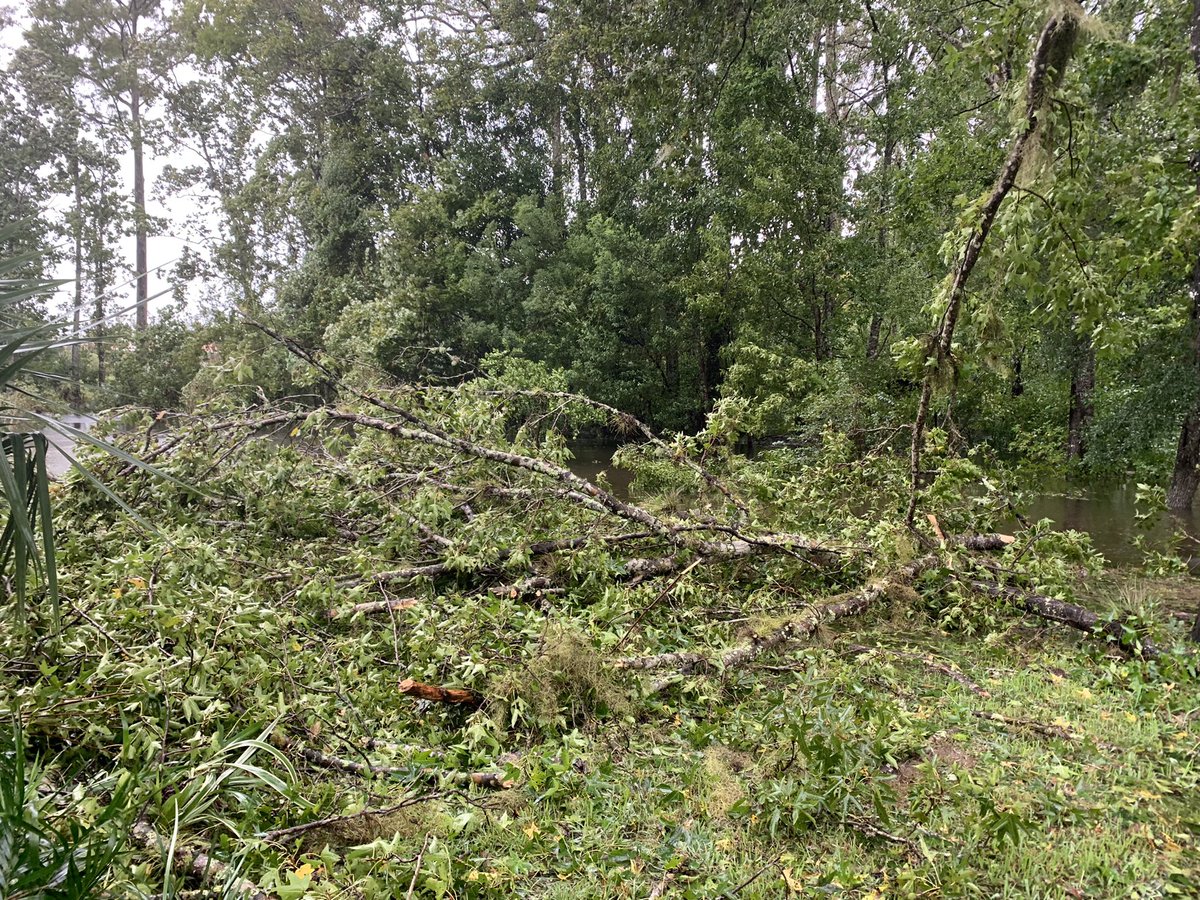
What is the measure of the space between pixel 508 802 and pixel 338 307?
20.2m

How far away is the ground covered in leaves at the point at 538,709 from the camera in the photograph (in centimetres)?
225

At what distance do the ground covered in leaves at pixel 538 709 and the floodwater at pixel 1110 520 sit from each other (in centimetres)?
226

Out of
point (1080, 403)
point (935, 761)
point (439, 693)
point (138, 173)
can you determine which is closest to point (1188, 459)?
point (1080, 403)

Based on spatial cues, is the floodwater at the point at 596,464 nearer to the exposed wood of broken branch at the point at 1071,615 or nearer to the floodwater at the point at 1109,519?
the floodwater at the point at 1109,519

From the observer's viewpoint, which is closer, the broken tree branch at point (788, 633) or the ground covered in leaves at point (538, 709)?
the ground covered in leaves at point (538, 709)

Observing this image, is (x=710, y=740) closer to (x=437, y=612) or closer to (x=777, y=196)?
(x=437, y=612)

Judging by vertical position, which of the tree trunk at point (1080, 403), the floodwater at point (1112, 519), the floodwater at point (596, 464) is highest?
the tree trunk at point (1080, 403)

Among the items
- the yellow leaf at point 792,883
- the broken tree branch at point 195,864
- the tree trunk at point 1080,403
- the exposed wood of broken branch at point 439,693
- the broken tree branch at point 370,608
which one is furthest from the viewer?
the tree trunk at point 1080,403

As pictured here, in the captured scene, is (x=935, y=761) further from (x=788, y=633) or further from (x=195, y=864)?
(x=195, y=864)

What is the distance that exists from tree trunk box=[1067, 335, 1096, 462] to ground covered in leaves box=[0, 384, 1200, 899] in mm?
7717

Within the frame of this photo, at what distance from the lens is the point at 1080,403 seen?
496 inches

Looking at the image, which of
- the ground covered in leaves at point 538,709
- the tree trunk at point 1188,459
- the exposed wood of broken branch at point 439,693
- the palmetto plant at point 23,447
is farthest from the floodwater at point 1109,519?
the palmetto plant at point 23,447

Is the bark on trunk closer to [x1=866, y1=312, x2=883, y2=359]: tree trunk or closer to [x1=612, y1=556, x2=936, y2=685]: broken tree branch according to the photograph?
[x1=612, y1=556, x2=936, y2=685]: broken tree branch

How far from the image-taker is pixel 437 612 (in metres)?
4.25
